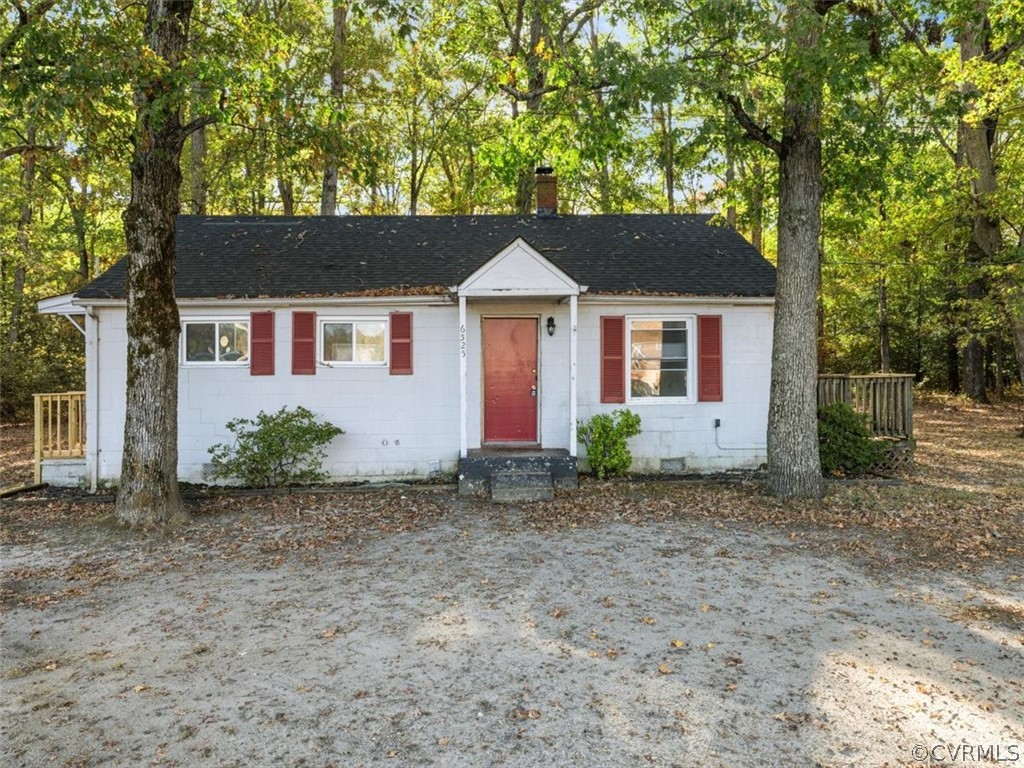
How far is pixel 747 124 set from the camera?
26.3 feet

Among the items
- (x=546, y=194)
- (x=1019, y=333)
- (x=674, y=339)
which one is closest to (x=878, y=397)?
(x=674, y=339)

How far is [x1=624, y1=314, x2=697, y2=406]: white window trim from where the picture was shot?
10328 mm

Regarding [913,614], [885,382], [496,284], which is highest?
[496,284]

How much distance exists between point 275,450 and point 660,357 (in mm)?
6084

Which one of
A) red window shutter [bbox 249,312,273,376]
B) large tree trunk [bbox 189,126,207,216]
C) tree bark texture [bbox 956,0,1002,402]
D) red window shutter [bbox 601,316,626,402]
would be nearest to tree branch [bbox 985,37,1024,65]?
tree bark texture [bbox 956,0,1002,402]

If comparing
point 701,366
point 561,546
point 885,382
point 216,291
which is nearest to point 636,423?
point 701,366

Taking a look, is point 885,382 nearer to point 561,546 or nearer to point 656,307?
point 656,307

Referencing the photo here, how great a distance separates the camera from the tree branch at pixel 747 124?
25.6 ft

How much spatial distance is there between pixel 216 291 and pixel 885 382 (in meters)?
10.8

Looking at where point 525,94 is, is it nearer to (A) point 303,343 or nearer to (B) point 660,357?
(B) point 660,357

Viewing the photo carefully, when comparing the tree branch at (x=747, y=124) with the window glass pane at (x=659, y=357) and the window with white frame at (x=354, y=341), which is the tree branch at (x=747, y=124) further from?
the window with white frame at (x=354, y=341)

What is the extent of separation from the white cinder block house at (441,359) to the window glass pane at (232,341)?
0.8 inches

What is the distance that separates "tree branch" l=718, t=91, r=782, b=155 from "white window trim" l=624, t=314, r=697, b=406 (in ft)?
9.55

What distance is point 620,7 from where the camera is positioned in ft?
29.8
